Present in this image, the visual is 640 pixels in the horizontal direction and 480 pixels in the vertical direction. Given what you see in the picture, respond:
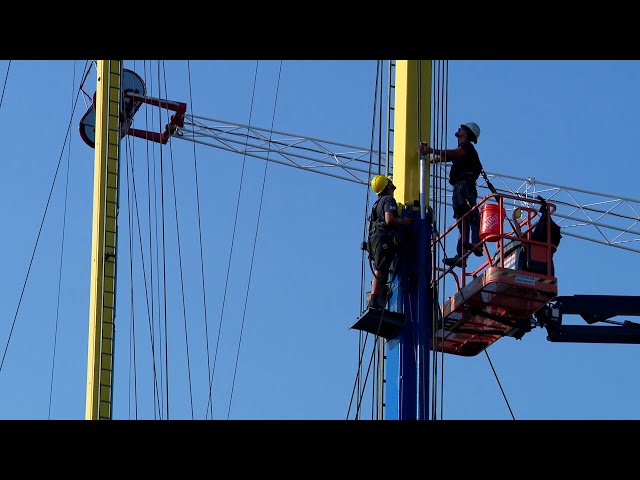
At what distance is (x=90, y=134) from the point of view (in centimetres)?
2958

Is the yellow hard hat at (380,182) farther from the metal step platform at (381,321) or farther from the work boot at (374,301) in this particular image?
the metal step platform at (381,321)

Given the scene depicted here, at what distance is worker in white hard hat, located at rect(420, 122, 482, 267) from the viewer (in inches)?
816

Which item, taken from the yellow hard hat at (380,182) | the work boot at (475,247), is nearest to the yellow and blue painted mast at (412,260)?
the yellow hard hat at (380,182)

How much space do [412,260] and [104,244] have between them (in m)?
6.66

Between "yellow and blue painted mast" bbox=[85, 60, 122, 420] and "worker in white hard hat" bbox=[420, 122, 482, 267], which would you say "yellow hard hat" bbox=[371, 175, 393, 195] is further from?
"yellow and blue painted mast" bbox=[85, 60, 122, 420]

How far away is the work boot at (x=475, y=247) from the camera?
66.8 feet

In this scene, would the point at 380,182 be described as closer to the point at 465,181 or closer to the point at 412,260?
the point at 412,260

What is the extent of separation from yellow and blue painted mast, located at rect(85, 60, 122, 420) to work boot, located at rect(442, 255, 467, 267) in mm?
5775

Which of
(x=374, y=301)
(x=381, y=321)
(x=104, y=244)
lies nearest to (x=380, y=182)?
(x=374, y=301)

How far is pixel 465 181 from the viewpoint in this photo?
2094 centimetres

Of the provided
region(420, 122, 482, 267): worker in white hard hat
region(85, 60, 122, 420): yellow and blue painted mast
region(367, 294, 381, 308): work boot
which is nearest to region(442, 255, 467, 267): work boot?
region(420, 122, 482, 267): worker in white hard hat
